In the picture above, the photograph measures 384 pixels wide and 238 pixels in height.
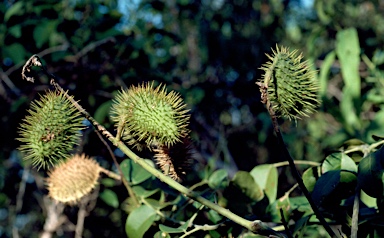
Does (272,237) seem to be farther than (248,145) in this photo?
No

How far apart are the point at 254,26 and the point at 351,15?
1.79 metres

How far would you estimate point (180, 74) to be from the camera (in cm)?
475

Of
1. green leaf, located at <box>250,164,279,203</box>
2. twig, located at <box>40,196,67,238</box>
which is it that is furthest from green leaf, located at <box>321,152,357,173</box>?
twig, located at <box>40,196,67,238</box>

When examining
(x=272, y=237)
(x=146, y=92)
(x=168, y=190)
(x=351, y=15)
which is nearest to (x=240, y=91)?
(x=168, y=190)

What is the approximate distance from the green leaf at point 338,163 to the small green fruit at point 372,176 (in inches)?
4.4

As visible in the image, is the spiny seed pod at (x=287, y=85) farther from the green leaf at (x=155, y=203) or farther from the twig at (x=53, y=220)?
the twig at (x=53, y=220)

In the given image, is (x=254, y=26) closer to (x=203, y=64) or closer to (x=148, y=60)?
(x=203, y=64)

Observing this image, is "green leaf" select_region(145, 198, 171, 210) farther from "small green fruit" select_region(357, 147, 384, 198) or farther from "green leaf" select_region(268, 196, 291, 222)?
"small green fruit" select_region(357, 147, 384, 198)

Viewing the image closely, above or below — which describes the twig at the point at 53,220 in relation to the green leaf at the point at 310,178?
above

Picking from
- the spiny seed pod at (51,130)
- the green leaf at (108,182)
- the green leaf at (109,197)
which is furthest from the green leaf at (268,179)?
the green leaf at (108,182)

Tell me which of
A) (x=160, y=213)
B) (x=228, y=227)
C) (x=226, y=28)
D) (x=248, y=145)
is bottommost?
(x=248, y=145)

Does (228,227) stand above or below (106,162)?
below

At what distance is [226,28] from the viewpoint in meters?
5.13

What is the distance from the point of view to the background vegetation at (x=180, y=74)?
2.73m
